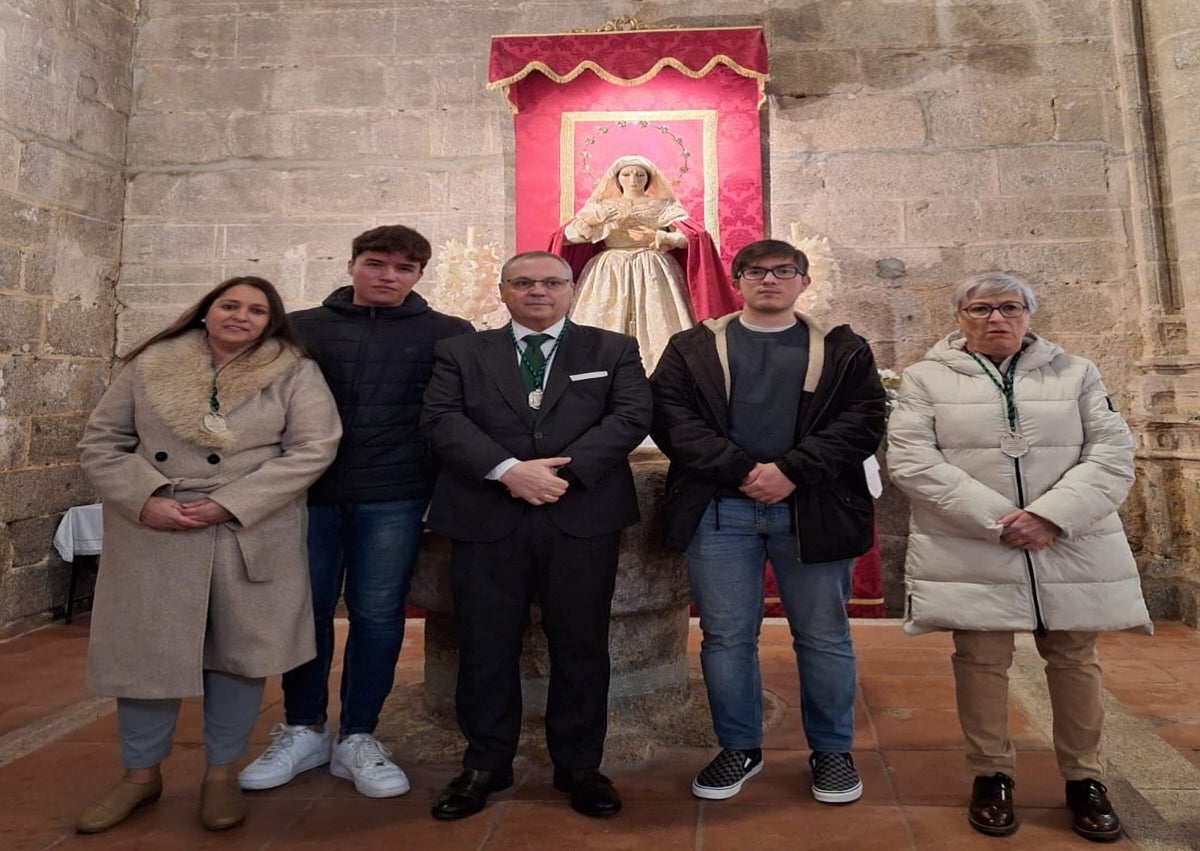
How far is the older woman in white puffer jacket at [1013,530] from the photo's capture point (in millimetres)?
2000

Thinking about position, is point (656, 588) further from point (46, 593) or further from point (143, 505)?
point (46, 593)

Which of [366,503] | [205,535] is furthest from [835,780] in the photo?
[205,535]

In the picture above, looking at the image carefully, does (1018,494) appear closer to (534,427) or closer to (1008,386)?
(1008,386)

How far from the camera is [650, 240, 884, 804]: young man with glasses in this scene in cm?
219

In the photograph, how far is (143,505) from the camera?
199 centimetres

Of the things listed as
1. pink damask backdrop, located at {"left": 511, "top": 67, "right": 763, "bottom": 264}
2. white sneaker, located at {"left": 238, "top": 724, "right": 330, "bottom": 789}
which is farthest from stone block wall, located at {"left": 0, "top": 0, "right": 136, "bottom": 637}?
white sneaker, located at {"left": 238, "top": 724, "right": 330, "bottom": 789}

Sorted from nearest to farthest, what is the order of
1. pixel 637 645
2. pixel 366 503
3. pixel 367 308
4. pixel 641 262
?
1. pixel 366 503
2. pixel 367 308
3. pixel 637 645
4. pixel 641 262

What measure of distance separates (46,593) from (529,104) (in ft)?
13.1

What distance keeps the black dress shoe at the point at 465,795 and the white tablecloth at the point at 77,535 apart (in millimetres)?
3297

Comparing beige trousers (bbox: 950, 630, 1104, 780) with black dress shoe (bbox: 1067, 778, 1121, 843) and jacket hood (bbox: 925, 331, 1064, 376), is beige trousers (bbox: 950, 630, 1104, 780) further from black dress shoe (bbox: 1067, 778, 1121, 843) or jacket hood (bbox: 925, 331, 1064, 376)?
jacket hood (bbox: 925, 331, 1064, 376)

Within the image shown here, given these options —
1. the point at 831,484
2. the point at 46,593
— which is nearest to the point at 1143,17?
the point at 831,484

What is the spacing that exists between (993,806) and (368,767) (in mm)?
1697

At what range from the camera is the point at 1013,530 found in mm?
1997

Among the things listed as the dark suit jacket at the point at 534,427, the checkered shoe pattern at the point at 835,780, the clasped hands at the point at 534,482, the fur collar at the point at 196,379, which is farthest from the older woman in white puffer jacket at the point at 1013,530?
the fur collar at the point at 196,379
